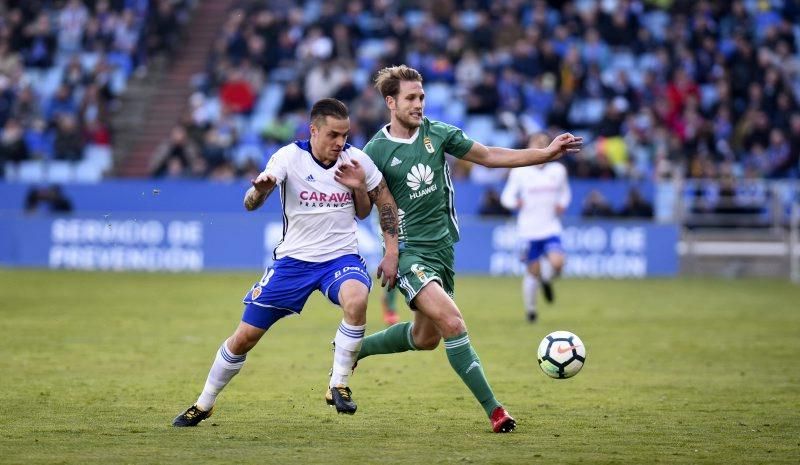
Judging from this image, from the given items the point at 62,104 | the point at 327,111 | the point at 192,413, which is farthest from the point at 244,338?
the point at 62,104

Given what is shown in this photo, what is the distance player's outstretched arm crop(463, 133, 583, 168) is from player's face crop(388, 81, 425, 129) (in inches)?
19.7

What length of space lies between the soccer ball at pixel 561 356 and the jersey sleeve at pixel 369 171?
1.93 m

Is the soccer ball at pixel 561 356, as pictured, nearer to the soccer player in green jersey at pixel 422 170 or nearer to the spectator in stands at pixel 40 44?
the soccer player in green jersey at pixel 422 170

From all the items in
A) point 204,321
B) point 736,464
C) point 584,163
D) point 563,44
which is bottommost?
point 736,464

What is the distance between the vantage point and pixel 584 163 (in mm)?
A: 27312

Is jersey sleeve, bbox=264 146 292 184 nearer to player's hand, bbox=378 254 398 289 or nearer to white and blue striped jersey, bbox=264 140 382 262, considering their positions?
white and blue striped jersey, bbox=264 140 382 262

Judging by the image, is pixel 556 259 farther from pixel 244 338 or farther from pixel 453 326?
pixel 244 338

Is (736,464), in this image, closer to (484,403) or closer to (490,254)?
(484,403)

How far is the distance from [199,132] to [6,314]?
42.0 feet

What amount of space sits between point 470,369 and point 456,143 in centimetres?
168

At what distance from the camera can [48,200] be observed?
1107 inches

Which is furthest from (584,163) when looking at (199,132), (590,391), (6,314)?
(590,391)

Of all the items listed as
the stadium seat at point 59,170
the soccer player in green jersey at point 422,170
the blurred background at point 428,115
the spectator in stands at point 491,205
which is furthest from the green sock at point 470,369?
the stadium seat at point 59,170

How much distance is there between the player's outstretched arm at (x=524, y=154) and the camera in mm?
9023
